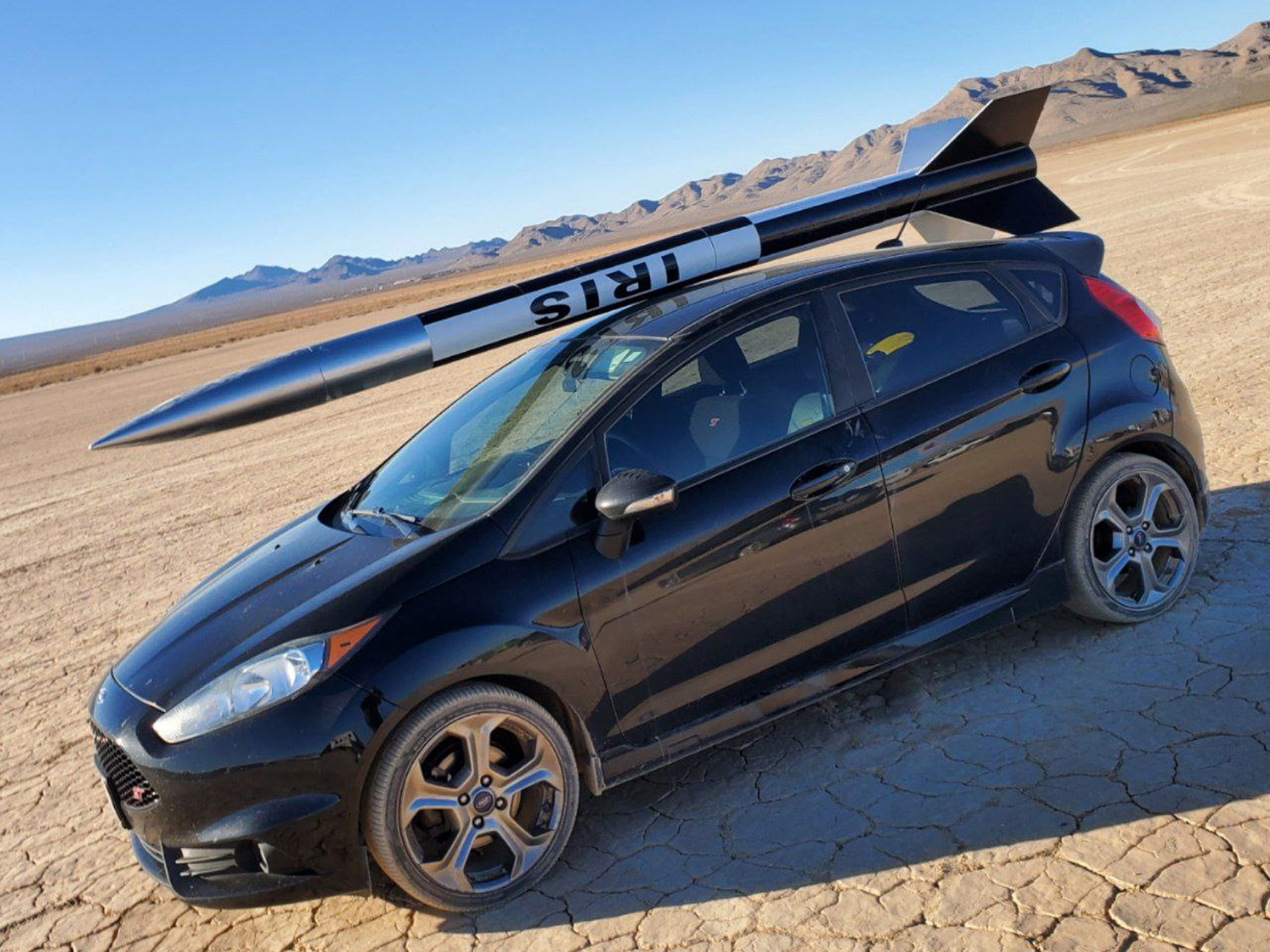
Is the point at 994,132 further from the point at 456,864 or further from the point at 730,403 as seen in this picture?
the point at 456,864

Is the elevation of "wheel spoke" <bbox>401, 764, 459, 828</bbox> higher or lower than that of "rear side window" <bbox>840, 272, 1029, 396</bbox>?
lower

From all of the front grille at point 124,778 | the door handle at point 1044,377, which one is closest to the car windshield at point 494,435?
the front grille at point 124,778

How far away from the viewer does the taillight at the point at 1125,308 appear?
4648 millimetres

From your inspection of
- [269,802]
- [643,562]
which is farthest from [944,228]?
[269,802]

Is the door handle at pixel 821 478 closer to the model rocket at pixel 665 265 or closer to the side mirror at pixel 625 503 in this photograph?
the side mirror at pixel 625 503

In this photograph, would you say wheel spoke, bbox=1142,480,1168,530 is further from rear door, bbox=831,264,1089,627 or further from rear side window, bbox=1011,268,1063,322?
rear side window, bbox=1011,268,1063,322

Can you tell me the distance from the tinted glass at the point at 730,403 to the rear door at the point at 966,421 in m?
0.23

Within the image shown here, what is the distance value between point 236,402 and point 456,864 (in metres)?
2.14

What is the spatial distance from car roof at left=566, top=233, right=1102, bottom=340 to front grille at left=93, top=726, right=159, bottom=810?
230 cm

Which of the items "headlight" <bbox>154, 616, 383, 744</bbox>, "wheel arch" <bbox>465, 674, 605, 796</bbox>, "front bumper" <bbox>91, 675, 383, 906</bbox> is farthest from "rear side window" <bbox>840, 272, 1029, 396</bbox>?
"front bumper" <bbox>91, 675, 383, 906</bbox>

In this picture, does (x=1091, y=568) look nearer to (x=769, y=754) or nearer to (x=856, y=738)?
(x=856, y=738)

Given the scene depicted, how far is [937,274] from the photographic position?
178 inches

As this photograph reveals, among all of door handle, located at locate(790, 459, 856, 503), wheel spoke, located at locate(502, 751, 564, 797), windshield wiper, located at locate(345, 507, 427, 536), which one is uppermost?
windshield wiper, located at locate(345, 507, 427, 536)

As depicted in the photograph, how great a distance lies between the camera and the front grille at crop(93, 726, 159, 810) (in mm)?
3422
